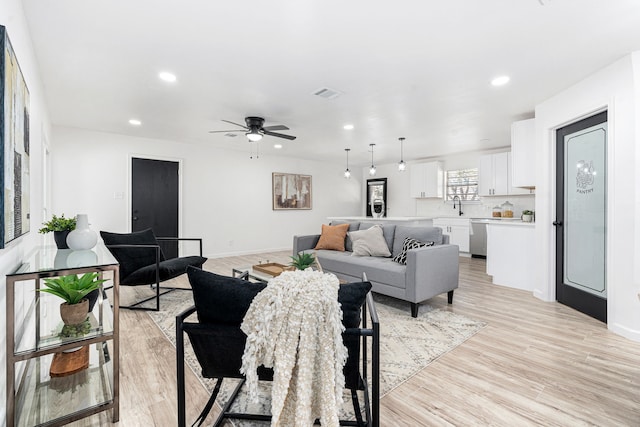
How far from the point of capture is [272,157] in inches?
Result: 285

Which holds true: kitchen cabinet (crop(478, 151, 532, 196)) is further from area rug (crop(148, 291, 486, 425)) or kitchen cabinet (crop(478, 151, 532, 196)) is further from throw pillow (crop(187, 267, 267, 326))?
throw pillow (crop(187, 267, 267, 326))

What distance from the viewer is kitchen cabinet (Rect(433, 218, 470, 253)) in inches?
259

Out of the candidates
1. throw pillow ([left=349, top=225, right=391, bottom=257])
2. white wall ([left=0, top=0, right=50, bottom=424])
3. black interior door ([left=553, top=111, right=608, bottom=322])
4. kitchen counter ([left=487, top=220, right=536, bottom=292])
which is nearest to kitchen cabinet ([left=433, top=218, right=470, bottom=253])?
Answer: kitchen counter ([left=487, top=220, right=536, bottom=292])

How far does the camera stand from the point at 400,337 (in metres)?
2.52

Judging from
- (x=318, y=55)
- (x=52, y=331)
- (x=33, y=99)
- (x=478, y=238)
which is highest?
(x=318, y=55)

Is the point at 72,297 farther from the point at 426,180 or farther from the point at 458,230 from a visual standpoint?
the point at 426,180

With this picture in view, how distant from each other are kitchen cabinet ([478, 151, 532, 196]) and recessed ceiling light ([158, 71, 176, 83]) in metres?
5.83

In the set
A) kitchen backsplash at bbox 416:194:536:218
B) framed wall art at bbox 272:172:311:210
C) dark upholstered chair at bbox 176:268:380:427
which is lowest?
dark upholstered chair at bbox 176:268:380:427

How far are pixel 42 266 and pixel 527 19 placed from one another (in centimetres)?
330

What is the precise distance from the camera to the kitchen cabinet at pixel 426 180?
24.2ft

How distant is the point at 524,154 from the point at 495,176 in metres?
2.20

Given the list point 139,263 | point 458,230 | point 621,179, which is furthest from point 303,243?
point 458,230

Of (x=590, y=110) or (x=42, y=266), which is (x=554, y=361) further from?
(x=42, y=266)

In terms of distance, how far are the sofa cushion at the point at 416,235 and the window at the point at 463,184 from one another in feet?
13.2
